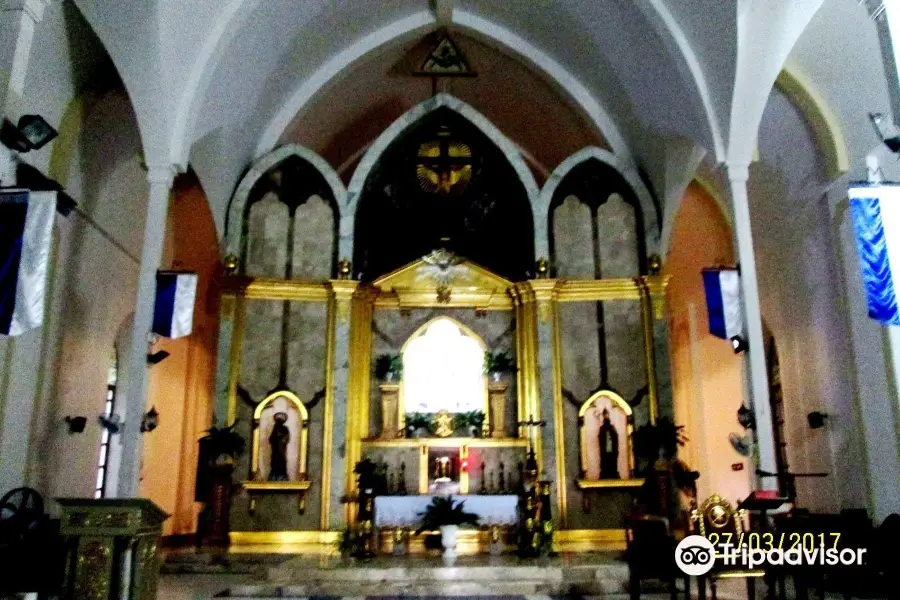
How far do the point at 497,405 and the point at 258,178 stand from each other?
6.21 m

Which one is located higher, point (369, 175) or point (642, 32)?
point (642, 32)

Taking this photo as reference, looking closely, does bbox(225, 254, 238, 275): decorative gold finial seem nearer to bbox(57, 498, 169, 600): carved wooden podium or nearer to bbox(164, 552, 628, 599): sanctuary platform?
bbox(164, 552, 628, 599): sanctuary platform

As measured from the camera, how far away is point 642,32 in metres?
11.8

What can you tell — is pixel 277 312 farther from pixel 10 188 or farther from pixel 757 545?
pixel 757 545

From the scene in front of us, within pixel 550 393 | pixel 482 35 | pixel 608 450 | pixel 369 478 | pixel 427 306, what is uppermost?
pixel 482 35

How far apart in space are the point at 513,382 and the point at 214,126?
269 inches

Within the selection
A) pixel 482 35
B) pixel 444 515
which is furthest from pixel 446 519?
pixel 482 35

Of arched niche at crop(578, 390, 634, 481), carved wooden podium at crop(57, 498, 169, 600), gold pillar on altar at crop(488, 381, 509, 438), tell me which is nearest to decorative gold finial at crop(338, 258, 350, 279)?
gold pillar on altar at crop(488, 381, 509, 438)

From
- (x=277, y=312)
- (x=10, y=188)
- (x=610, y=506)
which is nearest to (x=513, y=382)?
(x=610, y=506)

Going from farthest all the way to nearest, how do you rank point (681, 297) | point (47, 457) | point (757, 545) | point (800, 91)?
1. point (681, 297)
2. point (800, 91)
3. point (47, 457)
4. point (757, 545)

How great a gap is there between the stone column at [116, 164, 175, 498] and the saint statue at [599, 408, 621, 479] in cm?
749

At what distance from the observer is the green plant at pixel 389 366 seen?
13070mm

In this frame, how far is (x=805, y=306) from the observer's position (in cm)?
1180

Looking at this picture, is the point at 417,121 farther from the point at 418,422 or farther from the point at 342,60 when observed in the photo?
the point at 418,422
